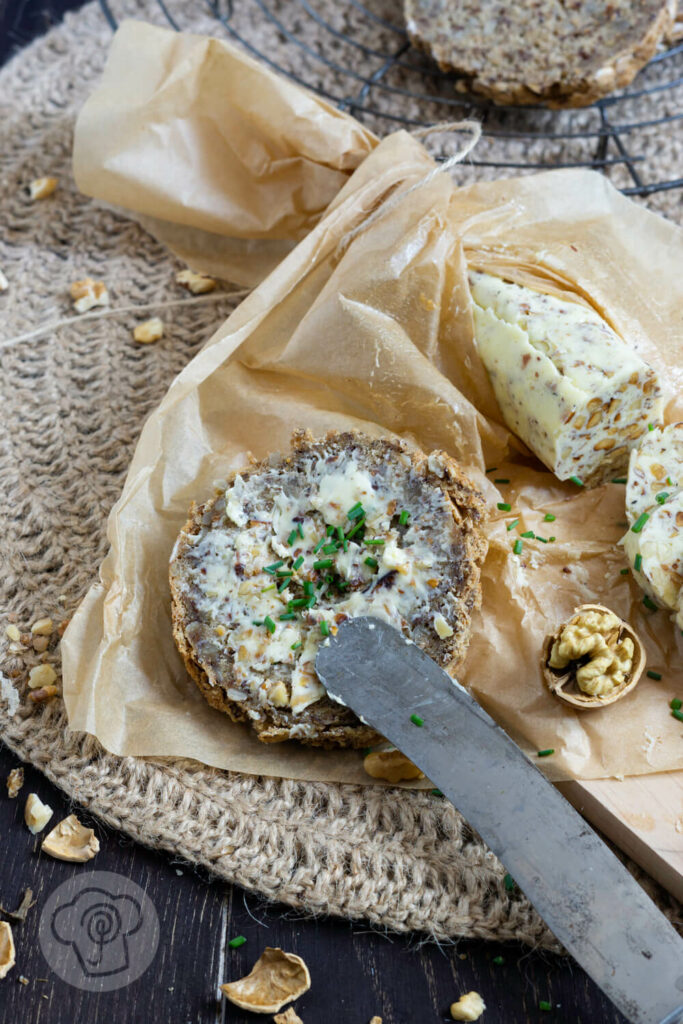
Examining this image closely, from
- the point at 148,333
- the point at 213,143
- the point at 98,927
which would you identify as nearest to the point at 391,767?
the point at 98,927

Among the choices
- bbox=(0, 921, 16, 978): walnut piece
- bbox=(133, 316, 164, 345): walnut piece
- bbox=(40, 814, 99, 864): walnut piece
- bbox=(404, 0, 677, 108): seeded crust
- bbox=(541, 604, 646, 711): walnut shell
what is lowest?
bbox=(0, 921, 16, 978): walnut piece

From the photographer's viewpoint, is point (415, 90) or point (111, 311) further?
point (415, 90)

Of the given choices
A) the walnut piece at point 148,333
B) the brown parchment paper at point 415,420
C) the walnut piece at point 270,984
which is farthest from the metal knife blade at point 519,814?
the walnut piece at point 148,333

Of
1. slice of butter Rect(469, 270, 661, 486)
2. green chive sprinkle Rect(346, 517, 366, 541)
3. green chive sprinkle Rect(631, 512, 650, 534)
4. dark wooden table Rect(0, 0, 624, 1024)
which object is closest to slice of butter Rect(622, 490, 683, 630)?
green chive sprinkle Rect(631, 512, 650, 534)

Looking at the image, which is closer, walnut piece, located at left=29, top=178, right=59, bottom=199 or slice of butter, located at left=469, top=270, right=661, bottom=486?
slice of butter, located at left=469, top=270, right=661, bottom=486

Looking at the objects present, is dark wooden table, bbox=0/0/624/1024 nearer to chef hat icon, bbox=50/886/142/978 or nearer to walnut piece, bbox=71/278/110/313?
chef hat icon, bbox=50/886/142/978

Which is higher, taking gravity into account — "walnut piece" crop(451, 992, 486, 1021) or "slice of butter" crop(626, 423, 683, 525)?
"slice of butter" crop(626, 423, 683, 525)

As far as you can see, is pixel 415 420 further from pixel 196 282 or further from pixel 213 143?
pixel 213 143

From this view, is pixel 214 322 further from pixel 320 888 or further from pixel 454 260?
pixel 320 888
